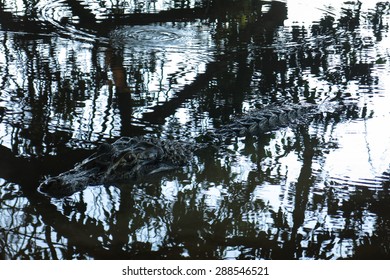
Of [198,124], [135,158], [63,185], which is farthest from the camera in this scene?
[198,124]

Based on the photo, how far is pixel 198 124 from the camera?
198 inches

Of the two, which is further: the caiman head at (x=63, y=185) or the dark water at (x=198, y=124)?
the caiman head at (x=63, y=185)

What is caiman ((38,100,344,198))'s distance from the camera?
3869mm

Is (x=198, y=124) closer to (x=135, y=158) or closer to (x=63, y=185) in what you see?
(x=135, y=158)

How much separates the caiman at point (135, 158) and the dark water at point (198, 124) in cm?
9

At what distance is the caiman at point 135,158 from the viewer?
387 centimetres

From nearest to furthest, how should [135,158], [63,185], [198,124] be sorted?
[63,185] < [135,158] < [198,124]

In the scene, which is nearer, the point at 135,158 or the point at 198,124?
the point at 135,158

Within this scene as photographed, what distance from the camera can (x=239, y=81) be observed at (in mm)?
5965

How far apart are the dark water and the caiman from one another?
0.09 metres

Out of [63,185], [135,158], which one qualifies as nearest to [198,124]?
[135,158]

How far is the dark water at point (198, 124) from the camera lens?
3478 mm

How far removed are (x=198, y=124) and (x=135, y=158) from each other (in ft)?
→ 3.13
